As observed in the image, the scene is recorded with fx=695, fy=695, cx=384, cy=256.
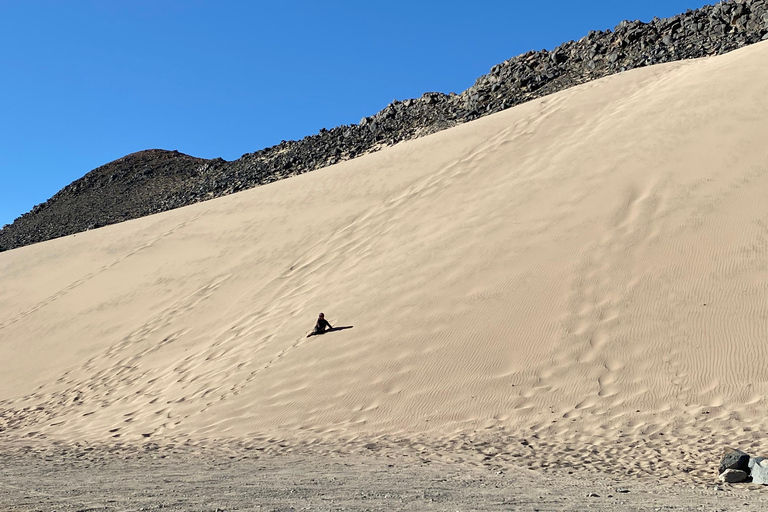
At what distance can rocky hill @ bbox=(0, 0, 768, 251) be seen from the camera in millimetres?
23844

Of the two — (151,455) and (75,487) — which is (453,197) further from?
(75,487)

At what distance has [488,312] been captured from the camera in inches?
384

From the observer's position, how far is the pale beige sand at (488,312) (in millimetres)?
7441

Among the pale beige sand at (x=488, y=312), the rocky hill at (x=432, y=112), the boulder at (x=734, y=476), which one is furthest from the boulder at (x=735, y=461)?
the rocky hill at (x=432, y=112)

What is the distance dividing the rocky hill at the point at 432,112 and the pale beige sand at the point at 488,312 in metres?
5.91

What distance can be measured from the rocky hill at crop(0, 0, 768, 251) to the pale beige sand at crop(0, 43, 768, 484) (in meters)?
5.91

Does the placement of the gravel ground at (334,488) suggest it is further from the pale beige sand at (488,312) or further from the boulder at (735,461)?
the pale beige sand at (488,312)

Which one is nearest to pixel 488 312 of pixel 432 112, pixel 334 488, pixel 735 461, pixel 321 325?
pixel 321 325

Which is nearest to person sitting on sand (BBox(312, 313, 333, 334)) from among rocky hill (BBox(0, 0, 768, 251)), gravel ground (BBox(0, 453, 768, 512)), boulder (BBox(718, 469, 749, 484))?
gravel ground (BBox(0, 453, 768, 512))

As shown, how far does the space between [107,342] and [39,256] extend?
10670 millimetres

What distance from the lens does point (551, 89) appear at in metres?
25.8

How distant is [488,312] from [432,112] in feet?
71.2

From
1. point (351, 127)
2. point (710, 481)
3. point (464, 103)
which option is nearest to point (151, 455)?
point (710, 481)

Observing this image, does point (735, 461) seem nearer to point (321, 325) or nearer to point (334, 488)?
point (334, 488)
